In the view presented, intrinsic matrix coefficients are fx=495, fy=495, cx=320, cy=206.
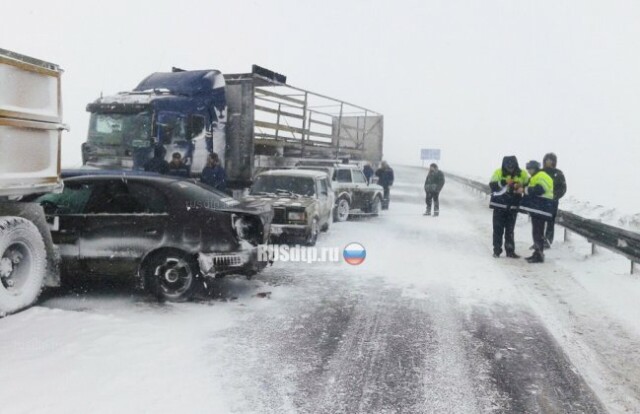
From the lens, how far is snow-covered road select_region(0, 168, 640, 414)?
368 centimetres

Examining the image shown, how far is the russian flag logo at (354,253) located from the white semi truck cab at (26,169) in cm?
473

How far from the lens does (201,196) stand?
617 cm

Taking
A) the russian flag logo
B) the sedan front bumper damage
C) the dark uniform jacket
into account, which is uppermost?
the dark uniform jacket

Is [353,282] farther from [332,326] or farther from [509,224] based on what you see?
[509,224]

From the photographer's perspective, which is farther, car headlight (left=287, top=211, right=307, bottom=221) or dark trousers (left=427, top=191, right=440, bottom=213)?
dark trousers (left=427, top=191, right=440, bottom=213)

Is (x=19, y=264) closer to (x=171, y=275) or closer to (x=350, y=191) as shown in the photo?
(x=171, y=275)

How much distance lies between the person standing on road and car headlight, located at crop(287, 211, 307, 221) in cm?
352

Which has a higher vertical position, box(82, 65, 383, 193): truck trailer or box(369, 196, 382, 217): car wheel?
box(82, 65, 383, 193): truck trailer

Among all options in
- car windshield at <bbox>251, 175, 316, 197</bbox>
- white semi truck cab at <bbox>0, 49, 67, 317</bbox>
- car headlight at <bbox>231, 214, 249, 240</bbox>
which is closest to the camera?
white semi truck cab at <bbox>0, 49, 67, 317</bbox>

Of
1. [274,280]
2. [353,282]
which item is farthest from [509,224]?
[274,280]

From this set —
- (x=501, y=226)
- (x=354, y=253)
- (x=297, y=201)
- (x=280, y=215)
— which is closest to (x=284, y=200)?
(x=297, y=201)

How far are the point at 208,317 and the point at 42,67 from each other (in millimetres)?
3244

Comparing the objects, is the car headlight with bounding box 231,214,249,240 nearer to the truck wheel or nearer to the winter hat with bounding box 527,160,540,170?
the truck wheel

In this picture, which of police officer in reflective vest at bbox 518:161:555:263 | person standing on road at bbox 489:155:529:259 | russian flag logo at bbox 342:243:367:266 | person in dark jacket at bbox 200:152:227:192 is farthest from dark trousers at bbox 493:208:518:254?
person in dark jacket at bbox 200:152:227:192
